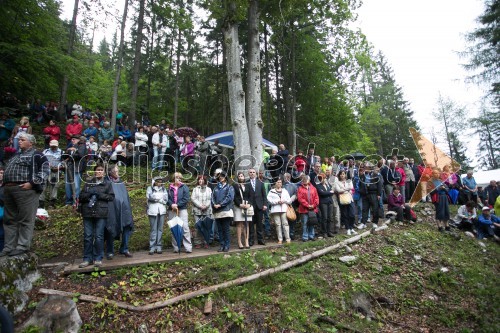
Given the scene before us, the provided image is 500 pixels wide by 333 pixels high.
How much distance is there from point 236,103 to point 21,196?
5588mm

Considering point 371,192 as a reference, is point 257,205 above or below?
below

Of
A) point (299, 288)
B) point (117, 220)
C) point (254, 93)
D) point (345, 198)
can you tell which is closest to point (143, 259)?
point (117, 220)

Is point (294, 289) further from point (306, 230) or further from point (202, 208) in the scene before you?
point (202, 208)

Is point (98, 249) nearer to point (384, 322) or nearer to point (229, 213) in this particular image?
point (229, 213)

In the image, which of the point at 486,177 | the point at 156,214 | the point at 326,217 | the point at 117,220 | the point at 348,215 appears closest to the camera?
the point at 117,220

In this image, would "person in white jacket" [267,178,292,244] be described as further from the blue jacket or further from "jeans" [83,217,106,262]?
"jeans" [83,217,106,262]

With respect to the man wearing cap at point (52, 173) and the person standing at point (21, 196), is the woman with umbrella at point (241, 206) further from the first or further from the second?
the man wearing cap at point (52, 173)

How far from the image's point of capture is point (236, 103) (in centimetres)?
864

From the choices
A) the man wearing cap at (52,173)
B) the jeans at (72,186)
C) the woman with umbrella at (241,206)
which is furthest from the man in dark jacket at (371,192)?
the man wearing cap at (52,173)

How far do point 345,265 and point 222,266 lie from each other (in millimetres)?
3095

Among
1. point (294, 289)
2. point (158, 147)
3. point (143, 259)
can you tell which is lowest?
point (294, 289)

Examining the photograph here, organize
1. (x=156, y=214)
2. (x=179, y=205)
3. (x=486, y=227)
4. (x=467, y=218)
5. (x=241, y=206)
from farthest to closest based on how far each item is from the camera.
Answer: (x=467, y=218) → (x=486, y=227) → (x=241, y=206) → (x=179, y=205) → (x=156, y=214)

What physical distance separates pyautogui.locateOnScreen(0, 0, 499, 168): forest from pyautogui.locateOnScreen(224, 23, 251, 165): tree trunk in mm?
64

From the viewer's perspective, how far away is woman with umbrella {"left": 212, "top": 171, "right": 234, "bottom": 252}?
7.01 meters
